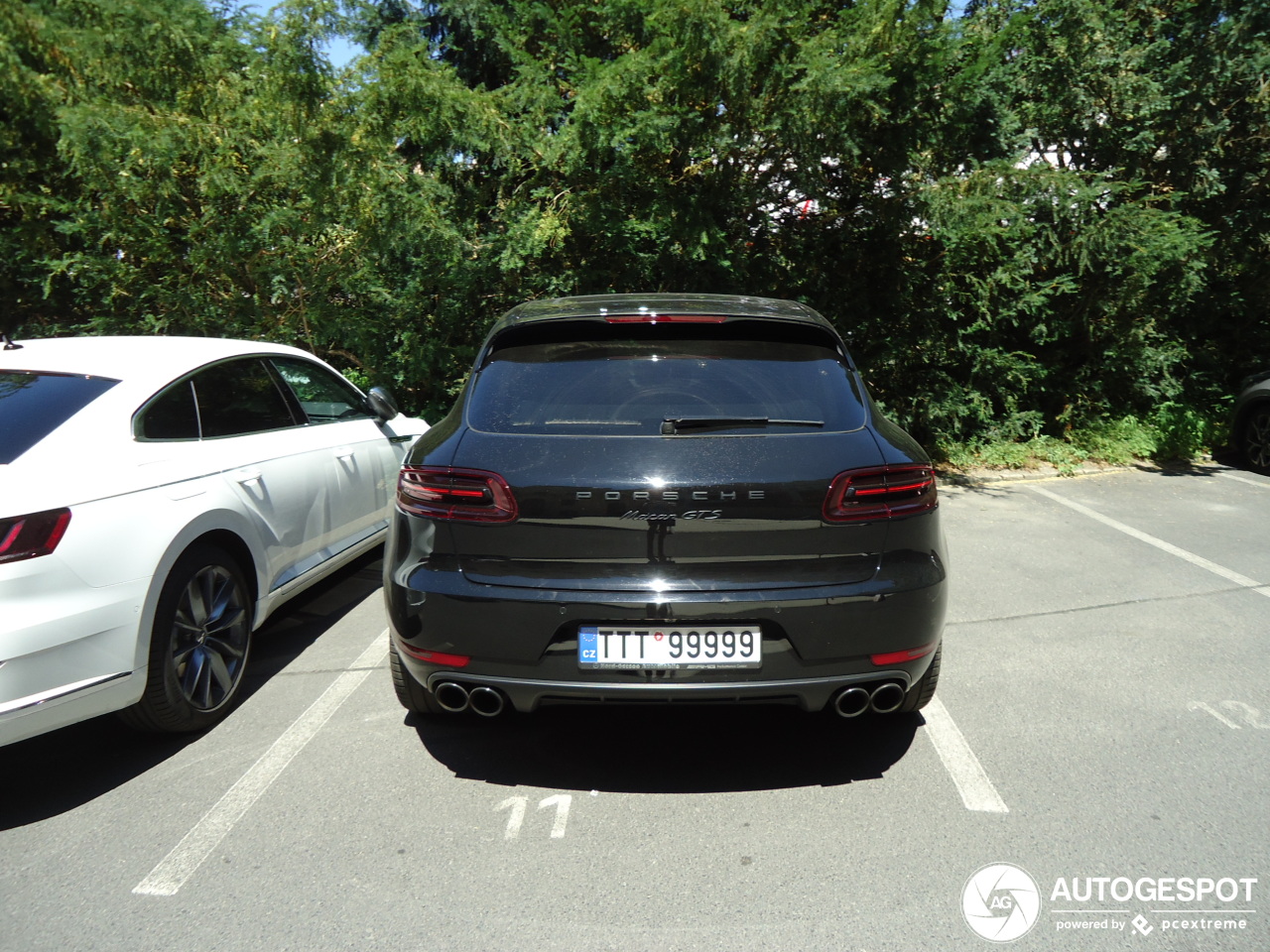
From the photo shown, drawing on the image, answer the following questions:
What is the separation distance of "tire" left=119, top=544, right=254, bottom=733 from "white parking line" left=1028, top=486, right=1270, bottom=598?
5.57m

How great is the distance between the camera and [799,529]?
2.80 m

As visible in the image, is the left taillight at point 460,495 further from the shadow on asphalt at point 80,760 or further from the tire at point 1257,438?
the tire at point 1257,438

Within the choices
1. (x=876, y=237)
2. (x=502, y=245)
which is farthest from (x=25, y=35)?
(x=876, y=237)

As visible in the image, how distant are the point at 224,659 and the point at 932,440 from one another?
715cm

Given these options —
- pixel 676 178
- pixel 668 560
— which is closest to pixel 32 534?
pixel 668 560

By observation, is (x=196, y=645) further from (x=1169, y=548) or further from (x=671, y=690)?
(x=1169, y=548)

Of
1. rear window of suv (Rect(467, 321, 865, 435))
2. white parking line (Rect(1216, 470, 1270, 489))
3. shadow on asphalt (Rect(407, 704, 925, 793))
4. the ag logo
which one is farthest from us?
white parking line (Rect(1216, 470, 1270, 489))

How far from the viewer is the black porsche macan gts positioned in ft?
9.10

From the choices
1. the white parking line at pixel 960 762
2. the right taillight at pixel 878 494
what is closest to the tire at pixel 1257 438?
the white parking line at pixel 960 762

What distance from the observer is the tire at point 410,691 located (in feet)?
10.8

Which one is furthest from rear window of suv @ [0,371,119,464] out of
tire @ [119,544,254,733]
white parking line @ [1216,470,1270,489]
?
white parking line @ [1216,470,1270,489]

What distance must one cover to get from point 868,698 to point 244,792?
2.17 meters

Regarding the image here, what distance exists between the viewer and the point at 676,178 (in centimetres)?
737

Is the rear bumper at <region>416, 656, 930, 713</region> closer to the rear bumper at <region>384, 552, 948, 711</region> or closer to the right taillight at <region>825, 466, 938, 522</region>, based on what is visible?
the rear bumper at <region>384, 552, 948, 711</region>
